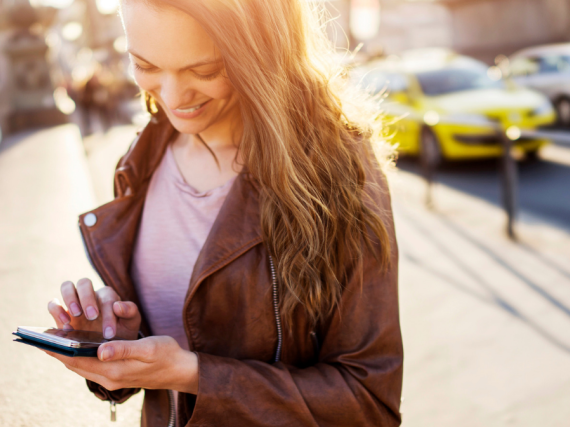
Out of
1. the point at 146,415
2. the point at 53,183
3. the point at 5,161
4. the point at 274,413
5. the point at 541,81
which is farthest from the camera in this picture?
the point at 541,81

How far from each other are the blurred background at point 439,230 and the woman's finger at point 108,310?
1.42ft

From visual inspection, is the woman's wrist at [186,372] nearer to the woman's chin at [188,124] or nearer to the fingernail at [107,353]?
the fingernail at [107,353]

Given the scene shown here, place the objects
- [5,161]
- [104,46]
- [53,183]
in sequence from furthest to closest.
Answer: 1. [104,46]
2. [5,161]
3. [53,183]

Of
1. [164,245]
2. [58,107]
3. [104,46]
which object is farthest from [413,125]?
[104,46]

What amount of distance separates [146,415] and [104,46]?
155ft

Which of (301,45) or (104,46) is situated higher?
(104,46)

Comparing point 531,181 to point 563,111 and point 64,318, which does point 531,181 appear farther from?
point 64,318

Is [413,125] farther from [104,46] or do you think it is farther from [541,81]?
[104,46]

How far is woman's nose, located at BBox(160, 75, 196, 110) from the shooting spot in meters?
1.29

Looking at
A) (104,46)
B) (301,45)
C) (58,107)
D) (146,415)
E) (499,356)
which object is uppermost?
(104,46)

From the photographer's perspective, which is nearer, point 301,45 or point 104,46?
point 301,45

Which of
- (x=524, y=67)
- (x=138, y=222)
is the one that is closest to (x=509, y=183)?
(x=138, y=222)

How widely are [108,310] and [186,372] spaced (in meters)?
0.29

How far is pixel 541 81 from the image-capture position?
1207 cm
